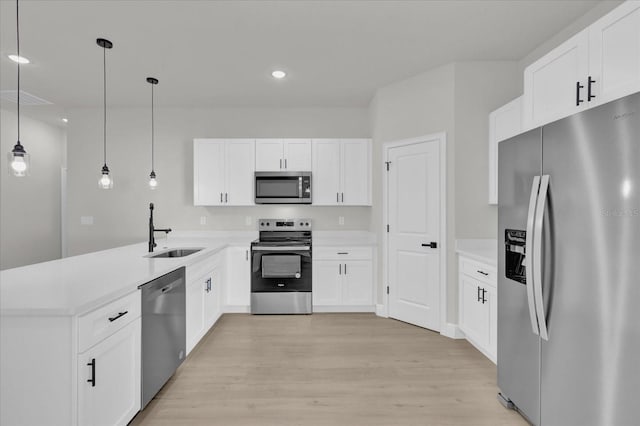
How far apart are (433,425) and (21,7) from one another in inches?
Answer: 158

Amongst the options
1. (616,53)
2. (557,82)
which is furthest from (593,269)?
(557,82)

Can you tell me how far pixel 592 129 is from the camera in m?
1.40

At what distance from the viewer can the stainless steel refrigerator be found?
126 cm

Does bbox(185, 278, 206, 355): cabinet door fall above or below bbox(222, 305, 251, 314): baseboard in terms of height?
above

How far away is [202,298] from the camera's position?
122 inches

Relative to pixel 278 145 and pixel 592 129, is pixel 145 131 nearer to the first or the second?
pixel 278 145

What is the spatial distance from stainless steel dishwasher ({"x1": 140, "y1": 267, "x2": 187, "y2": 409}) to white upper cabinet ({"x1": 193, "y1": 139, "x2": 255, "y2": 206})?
1.90m

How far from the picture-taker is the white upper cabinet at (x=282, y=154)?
430 cm

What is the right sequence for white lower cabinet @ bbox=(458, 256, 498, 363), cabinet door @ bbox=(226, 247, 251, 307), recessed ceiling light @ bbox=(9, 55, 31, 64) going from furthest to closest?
1. cabinet door @ bbox=(226, 247, 251, 307)
2. recessed ceiling light @ bbox=(9, 55, 31, 64)
3. white lower cabinet @ bbox=(458, 256, 498, 363)

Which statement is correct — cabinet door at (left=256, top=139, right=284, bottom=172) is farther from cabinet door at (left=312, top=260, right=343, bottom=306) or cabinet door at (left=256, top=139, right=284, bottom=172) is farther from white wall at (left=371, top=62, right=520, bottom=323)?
white wall at (left=371, top=62, right=520, bottom=323)

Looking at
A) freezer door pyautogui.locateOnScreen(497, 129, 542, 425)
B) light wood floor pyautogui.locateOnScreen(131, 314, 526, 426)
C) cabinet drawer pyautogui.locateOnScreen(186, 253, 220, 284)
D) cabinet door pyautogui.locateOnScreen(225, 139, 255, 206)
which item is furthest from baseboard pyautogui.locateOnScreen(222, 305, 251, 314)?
freezer door pyautogui.locateOnScreen(497, 129, 542, 425)

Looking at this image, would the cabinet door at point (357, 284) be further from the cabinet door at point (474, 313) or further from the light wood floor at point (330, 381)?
the cabinet door at point (474, 313)

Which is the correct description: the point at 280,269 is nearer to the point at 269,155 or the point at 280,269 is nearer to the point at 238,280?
the point at 238,280

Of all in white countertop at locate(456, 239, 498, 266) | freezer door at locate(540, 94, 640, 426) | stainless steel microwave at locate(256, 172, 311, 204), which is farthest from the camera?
stainless steel microwave at locate(256, 172, 311, 204)
